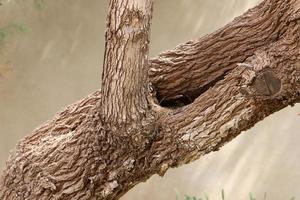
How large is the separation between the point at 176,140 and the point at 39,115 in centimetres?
220

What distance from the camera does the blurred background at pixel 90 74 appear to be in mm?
3629

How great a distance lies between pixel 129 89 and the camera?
168cm

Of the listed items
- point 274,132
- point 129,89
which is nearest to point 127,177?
point 129,89

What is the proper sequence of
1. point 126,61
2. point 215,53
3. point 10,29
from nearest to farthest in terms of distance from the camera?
point 126,61 → point 215,53 → point 10,29

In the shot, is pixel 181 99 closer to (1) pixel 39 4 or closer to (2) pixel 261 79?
(2) pixel 261 79

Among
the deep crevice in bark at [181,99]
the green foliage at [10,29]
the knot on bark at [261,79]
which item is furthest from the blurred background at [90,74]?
the knot on bark at [261,79]

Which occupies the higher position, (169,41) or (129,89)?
(169,41)

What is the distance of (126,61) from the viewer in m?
1.65

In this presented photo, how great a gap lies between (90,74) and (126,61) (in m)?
2.20

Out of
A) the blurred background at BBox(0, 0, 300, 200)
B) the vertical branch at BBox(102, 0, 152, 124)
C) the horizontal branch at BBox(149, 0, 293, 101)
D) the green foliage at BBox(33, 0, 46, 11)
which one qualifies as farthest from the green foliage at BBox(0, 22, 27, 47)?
the vertical branch at BBox(102, 0, 152, 124)

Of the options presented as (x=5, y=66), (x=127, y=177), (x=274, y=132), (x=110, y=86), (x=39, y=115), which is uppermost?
(x=5, y=66)

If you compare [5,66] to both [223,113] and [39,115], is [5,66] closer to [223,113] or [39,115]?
[39,115]

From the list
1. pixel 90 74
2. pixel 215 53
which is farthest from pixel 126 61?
pixel 90 74

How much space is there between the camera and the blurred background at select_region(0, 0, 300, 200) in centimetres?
363
